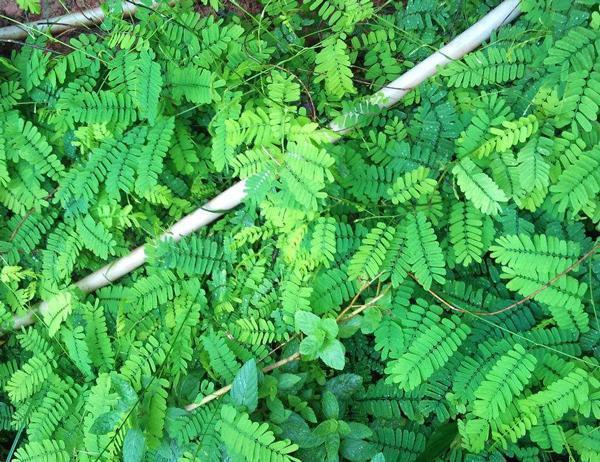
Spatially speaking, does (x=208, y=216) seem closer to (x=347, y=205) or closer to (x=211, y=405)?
(x=347, y=205)

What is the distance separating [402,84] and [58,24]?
73.7 inches

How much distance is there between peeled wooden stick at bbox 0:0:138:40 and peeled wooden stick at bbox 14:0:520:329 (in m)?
1.14


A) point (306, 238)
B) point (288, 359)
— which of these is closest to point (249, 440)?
point (288, 359)

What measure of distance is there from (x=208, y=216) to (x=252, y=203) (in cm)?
38

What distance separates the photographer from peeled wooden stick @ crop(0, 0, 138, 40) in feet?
9.77

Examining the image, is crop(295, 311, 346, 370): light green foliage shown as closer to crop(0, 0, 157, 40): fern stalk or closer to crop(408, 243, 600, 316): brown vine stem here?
crop(408, 243, 600, 316): brown vine stem

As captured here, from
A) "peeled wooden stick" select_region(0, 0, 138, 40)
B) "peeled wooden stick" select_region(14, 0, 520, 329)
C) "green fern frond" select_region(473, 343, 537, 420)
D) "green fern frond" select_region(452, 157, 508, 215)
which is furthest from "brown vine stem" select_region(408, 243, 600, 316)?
"peeled wooden stick" select_region(0, 0, 138, 40)

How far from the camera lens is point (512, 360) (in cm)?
225

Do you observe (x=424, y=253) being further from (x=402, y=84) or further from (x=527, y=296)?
(x=402, y=84)

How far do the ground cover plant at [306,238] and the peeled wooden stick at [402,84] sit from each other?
0.22 ft

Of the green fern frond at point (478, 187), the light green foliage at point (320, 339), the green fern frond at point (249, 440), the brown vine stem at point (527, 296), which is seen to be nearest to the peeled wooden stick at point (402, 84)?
the green fern frond at point (478, 187)

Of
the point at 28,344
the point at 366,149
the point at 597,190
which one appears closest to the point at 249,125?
the point at 366,149

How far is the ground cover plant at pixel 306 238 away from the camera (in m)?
2.29

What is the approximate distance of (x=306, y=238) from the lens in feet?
8.30
